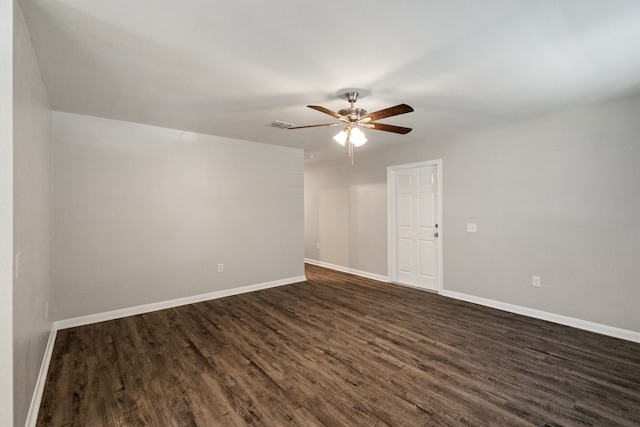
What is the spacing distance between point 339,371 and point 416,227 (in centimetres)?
316

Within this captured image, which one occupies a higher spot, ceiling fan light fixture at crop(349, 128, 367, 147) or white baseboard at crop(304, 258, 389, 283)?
ceiling fan light fixture at crop(349, 128, 367, 147)

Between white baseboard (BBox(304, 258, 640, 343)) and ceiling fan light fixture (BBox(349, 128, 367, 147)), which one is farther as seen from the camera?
white baseboard (BBox(304, 258, 640, 343))

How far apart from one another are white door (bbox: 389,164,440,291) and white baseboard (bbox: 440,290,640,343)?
0.57m

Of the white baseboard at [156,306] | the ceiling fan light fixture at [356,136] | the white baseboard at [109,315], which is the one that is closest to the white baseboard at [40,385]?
the white baseboard at [109,315]

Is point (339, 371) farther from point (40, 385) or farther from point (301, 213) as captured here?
point (301, 213)

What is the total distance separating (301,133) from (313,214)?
9.90 ft

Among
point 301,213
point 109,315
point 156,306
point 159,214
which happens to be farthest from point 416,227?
point 109,315

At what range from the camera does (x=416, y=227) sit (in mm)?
4996

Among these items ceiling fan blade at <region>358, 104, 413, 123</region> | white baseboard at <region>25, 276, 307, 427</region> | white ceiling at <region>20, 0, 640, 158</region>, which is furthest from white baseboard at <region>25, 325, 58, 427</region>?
ceiling fan blade at <region>358, 104, 413, 123</region>

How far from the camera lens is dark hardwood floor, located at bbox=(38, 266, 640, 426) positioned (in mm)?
1926

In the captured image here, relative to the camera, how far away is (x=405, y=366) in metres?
2.51

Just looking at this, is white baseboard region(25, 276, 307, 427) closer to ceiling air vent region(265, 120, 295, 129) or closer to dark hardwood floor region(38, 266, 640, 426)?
dark hardwood floor region(38, 266, 640, 426)

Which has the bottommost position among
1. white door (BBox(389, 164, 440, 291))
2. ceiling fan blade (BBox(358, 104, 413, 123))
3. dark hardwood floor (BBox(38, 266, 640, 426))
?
dark hardwood floor (BBox(38, 266, 640, 426))

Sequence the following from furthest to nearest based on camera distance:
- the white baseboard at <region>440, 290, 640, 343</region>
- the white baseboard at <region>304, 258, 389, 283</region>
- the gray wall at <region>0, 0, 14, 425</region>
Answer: the white baseboard at <region>304, 258, 389, 283</region>, the white baseboard at <region>440, 290, 640, 343</region>, the gray wall at <region>0, 0, 14, 425</region>
